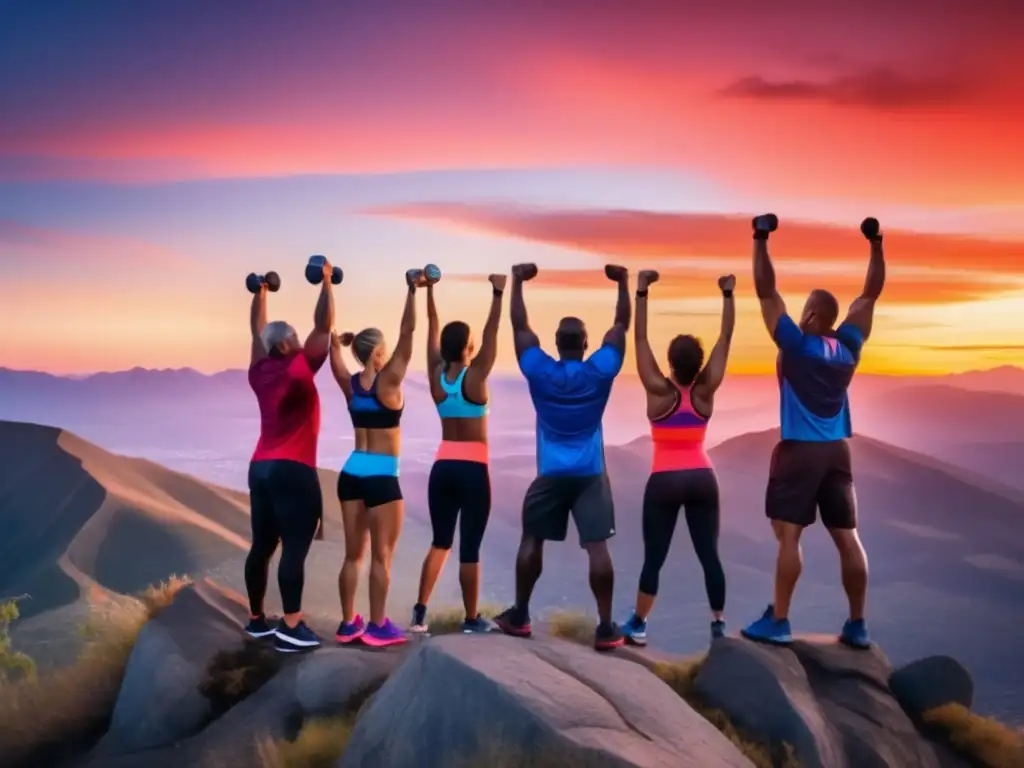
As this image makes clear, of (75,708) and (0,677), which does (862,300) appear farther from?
(0,677)

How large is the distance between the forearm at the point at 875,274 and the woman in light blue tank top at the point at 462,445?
3.22 metres

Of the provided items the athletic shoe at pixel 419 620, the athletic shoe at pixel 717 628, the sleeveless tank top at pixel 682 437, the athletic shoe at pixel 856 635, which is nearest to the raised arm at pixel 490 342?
the sleeveless tank top at pixel 682 437

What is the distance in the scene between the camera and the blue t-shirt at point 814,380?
9.07 meters

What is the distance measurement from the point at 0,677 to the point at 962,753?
9195mm

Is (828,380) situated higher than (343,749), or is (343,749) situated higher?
(828,380)

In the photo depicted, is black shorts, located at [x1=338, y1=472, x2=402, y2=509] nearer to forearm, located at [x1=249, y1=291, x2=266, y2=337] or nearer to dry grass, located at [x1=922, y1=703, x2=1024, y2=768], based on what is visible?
forearm, located at [x1=249, y1=291, x2=266, y2=337]

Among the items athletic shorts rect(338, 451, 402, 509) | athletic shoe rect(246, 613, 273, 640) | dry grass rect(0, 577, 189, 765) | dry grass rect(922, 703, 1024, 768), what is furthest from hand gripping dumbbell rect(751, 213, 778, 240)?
dry grass rect(0, 577, 189, 765)

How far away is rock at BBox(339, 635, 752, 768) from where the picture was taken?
7.03 meters

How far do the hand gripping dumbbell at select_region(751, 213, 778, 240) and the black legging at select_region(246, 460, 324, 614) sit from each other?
4.24 m

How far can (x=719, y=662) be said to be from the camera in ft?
30.3

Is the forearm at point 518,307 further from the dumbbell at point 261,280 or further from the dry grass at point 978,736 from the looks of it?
the dry grass at point 978,736

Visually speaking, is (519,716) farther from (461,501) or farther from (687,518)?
(687,518)

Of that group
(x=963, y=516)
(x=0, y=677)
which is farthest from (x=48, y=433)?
(x=963, y=516)

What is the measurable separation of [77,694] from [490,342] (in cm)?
548
